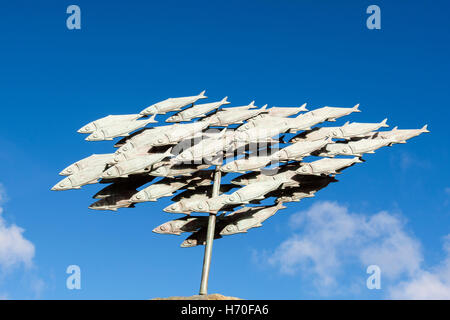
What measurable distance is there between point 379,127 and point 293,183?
3.57 metres

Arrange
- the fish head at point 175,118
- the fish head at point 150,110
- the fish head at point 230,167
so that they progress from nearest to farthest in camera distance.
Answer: the fish head at point 230,167 → the fish head at point 150,110 → the fish head at point 175,118

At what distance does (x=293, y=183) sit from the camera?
64.3 ft

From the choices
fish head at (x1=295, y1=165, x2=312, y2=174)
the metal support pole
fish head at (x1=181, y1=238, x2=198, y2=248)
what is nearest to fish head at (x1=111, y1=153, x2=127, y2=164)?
the metal support pole

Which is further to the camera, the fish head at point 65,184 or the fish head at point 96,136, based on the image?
the fish head at point 96,136

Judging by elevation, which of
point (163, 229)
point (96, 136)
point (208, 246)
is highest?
point (96, 136)

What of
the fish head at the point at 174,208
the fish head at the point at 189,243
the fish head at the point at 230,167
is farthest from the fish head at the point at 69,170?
the fish head at the point at 230,167

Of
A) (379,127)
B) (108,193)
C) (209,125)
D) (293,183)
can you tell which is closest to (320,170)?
(293,183)

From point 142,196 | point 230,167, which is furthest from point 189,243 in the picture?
point 230,167

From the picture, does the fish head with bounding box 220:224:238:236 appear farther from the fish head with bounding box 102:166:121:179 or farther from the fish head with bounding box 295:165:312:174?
the fish head with bounding box 102:166:121:179

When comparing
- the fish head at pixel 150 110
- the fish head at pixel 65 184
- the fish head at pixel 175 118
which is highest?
the fish head at pixel 150 110

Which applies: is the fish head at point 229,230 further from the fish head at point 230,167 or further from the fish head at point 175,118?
the fish head at point 175,118

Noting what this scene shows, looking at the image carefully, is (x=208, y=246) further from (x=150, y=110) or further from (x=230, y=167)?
(x=150, y=110)
